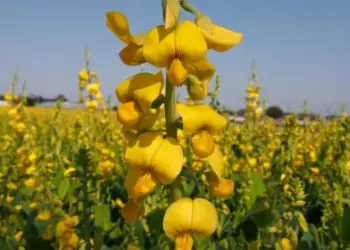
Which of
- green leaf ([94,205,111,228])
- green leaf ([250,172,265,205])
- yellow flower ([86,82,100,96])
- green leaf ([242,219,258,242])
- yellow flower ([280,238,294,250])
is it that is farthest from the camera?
yellow flower ([86,82,100,96])

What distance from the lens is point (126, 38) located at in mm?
1473

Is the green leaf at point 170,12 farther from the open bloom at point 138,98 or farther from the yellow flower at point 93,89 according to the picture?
the yellow flower at point 93,89

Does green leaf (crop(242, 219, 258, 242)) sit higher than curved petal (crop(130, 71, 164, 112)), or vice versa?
curved petal (crop(130, 71, 164, 112))

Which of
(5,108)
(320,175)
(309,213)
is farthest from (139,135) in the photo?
(5,108)

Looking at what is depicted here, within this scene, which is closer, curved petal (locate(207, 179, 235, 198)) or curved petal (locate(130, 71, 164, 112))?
curved petal (locate(130, 71, 164, 112))

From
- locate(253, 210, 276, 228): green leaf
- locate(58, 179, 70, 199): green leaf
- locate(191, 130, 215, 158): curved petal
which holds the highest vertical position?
locate(191, 130, 215, 158): curved petal

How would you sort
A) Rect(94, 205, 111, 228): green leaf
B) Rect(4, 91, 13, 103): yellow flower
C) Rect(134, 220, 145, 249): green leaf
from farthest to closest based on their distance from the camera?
Rect(4, 91, 13, 103): yellow flower
Rect(94, 205, 111, 228): green leaf
Rect(134, 220, 145, 249): green leaf

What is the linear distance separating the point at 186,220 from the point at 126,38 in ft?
1.65

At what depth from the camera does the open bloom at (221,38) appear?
4.77ft

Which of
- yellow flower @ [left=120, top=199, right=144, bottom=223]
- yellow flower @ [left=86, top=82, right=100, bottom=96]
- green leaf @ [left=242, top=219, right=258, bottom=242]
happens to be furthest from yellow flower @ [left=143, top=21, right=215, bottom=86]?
yellow flower @ [left=86, top=82, right=100, bottom=96]

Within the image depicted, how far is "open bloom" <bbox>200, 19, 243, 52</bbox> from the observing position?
1.45m

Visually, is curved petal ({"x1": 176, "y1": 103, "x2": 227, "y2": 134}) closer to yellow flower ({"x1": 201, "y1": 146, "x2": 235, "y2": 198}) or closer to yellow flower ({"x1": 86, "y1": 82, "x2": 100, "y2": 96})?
yellow flower ({"x1": 201, "y1": 146, "x2": 235, "y2": 198})

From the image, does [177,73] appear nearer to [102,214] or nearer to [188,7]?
[188,7]

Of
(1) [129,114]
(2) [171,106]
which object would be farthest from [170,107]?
(1) [129,114]
